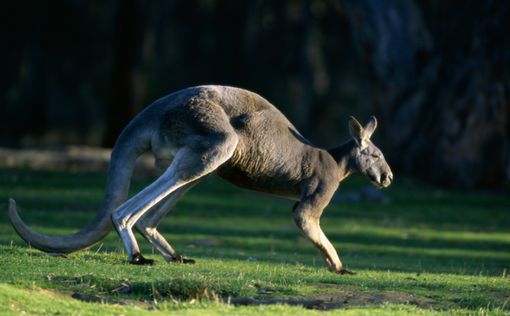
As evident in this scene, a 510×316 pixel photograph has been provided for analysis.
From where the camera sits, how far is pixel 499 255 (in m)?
15.3

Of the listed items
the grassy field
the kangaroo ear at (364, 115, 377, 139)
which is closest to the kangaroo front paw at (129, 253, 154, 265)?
the grassy field

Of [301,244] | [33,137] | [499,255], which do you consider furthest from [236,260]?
[33,137]

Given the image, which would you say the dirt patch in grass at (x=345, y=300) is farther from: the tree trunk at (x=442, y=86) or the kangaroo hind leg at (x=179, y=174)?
the tree trunk at (x=442, y=86)

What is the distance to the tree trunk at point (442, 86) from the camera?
24297mm

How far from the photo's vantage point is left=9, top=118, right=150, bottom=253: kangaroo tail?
10586mm

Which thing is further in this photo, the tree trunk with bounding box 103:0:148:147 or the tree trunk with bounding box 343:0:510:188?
the tree trunk with bounding box 103:0:148:147

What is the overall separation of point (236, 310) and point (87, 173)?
16.2 m

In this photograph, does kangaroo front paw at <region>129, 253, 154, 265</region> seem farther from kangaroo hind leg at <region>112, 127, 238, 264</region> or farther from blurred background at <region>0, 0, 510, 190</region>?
blurred background at <region>0, 0, 510, 190</region>

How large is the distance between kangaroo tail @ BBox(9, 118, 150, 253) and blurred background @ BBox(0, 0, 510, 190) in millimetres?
14955

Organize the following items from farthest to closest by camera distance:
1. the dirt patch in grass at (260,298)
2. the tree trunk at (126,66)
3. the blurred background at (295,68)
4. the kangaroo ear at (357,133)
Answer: the tree trunk at (126,66), the blurred background at (295,68), the kangaroo ear at (357,133), the dirt patch in grass at (260,298)

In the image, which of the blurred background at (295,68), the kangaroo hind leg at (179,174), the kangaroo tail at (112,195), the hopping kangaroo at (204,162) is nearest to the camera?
the kangaroo hind leg at (179,174)

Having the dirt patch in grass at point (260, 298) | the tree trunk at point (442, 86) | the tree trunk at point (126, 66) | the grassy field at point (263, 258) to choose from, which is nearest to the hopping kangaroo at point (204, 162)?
the grassy field at point (263, 258)

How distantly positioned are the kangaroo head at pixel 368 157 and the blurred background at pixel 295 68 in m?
12.9

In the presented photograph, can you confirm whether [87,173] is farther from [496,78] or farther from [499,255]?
[499,255]
